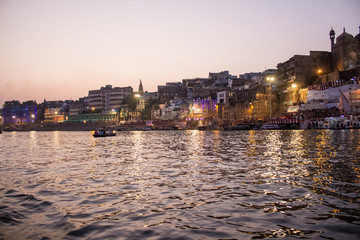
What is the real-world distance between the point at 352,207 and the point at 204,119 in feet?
354

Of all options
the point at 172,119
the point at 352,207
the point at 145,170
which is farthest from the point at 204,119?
the point at 352,207

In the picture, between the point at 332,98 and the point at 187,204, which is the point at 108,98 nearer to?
the point at 332,98

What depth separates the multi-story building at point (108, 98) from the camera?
172 metres

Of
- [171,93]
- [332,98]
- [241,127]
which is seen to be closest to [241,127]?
[241,127]

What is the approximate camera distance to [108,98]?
17538 centimetres

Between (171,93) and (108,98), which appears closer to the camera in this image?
(171,93)

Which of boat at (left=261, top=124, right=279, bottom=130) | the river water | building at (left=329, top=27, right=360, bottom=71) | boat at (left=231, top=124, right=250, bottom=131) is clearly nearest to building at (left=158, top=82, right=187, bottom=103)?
boat at (left=231, top=124, right=250, bottom=131)

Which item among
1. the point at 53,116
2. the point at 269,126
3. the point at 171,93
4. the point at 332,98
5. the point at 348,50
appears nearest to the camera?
the point at 332,98

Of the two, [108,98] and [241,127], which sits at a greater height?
[108,98]

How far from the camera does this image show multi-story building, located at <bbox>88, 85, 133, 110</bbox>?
171500 millimetres

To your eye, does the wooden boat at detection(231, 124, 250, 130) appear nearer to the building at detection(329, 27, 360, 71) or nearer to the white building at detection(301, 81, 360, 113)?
the white building at detection(301, 81, 360, 113)

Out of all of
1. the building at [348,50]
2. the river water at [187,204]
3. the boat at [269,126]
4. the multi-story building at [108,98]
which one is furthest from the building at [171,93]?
the river water at [187,204]

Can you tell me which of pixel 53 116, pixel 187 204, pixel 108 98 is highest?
pixel 108 98

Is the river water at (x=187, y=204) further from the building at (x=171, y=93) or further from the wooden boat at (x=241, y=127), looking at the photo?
the building at (x=171, y=93)
